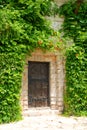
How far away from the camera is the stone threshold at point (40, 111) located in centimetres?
852

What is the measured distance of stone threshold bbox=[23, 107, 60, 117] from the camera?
8.52 meters

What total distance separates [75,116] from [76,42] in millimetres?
2227

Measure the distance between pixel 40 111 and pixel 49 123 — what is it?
1258 millimetres

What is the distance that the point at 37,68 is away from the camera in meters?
8.95

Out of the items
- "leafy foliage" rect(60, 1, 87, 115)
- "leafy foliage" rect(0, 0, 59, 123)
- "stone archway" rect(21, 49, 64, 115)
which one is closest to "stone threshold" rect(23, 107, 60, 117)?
"stone archway" rect(21, 49, 64, 115)

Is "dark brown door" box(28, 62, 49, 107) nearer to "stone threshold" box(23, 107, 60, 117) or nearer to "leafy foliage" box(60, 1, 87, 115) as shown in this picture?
"stone threshold" box(23, 107, 60, 117)

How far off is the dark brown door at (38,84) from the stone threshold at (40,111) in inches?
5.5

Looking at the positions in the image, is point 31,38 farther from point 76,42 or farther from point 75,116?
point 75,116

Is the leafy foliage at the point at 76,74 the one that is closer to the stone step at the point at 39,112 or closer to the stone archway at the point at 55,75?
the stone archway at the point at 55,75

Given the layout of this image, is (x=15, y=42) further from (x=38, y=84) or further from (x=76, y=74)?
(x=76, y=74)

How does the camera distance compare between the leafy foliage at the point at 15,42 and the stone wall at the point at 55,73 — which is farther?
the stone wall at the point at 55,73

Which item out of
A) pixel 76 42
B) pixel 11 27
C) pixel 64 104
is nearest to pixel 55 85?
pixel 64 104

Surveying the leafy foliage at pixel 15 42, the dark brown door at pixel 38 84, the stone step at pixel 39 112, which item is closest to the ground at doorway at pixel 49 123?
the stone step at pixel 39 112

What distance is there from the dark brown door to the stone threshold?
140mm
